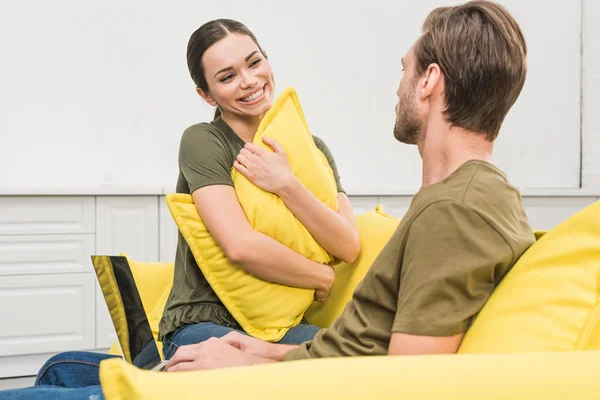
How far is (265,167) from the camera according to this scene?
1.47 metres

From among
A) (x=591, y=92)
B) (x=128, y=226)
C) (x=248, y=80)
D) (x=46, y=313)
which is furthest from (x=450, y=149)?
(x=591, y=92)

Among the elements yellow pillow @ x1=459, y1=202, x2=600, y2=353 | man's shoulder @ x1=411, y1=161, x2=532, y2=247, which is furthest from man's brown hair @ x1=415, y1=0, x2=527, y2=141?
yellow pillow @ x1=459, y1=202, x2=600, y2=353

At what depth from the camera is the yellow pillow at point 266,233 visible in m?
1.48

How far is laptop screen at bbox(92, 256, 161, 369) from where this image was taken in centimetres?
127

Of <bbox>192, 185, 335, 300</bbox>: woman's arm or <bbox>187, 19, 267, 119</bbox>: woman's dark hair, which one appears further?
<bbox>187, 19, 267, 119</bbox>: woman's dark hair

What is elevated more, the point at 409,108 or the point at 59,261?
the point at 409,108

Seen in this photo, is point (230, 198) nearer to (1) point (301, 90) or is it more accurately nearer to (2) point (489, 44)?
(2) point (489, 44)

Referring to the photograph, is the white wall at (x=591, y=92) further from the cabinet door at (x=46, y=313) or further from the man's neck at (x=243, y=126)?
the man's neck at (x=243, y=126)

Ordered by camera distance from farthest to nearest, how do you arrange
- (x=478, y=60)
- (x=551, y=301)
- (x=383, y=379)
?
(x=478, y=60), (x=551, y=301), (x=383, y=379)

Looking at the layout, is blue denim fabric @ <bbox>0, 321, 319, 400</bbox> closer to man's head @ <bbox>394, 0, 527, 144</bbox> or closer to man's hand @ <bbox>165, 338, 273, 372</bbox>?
man's hand @ <bbox>165, 338, 273, 372</bbox>

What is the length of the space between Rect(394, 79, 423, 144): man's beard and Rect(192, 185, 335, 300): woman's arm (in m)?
0.41

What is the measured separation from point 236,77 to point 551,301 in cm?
100

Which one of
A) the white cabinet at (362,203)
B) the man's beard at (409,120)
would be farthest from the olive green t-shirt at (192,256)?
the white cabinet at (362,203)

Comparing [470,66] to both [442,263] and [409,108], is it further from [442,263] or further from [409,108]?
[442,263]
